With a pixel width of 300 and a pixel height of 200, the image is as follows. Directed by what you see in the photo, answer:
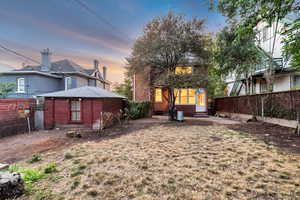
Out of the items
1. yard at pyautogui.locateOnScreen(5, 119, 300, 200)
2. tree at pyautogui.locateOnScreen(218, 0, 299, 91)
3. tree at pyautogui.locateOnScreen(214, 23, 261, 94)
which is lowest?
yard at pyautogui.locateOnScreen(5, 119, 300, 200)

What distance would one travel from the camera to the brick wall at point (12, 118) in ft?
20.9

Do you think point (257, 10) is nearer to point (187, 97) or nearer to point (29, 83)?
point (187, 97)

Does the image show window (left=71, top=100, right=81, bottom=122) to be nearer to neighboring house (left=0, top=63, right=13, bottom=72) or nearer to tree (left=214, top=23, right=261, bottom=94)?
tree (left=214, top=23, right=261, bottom=94)

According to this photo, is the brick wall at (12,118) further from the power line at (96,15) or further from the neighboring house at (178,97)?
the neighboring house at (178,97)

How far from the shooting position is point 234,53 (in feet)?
30.8

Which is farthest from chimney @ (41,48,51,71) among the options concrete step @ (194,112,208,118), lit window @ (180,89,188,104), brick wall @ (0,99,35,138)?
concrete step @ (194,112,208,118)

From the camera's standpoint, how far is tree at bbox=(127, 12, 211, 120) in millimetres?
8570

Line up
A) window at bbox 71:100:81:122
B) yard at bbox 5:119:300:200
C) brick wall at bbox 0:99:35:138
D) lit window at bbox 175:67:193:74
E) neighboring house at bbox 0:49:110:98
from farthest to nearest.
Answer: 1. neighboring house at bbox 0:49:110:98
2. lit window at bbox 175:67:193:74
3. window at bbox 71:100:81:122
4. brick wall at bbox 0:99:35:138
5. yard at bbox 5:119:300:200

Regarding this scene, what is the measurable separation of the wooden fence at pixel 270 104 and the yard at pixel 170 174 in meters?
4.64

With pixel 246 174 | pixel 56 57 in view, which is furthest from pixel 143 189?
pixel 56 57

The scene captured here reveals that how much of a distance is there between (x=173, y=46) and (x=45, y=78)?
15.6 meters

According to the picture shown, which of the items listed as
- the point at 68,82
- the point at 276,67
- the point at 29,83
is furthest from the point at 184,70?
the point at 29,83

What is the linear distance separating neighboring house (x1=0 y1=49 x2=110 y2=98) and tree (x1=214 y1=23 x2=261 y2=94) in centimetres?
1630

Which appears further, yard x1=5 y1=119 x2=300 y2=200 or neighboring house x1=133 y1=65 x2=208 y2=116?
neighboring house x1=133 y1=65 x2=208 y2=116
